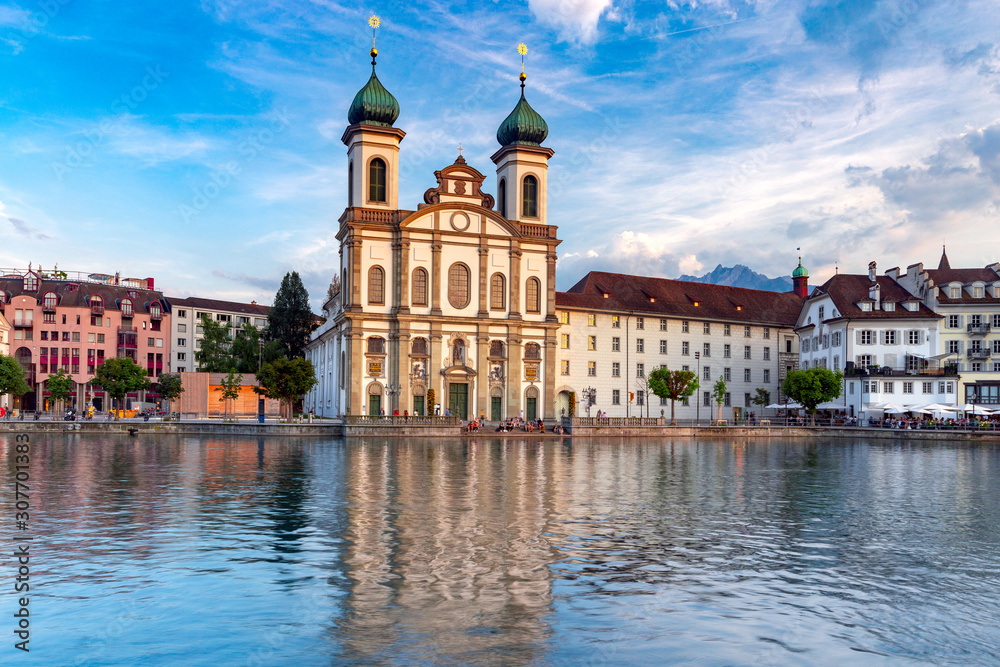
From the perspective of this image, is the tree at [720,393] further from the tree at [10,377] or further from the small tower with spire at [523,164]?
the tree at [10,377]

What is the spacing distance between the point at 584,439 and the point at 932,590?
47.6m

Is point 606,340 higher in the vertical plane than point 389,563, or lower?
higher

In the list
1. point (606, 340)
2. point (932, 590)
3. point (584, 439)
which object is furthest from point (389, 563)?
point (606, 340)

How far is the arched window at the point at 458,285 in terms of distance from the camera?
74250 millimetres

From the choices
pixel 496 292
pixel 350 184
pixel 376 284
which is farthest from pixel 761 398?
pixel 350 184

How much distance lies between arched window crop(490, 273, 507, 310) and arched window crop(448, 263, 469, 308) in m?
2.37

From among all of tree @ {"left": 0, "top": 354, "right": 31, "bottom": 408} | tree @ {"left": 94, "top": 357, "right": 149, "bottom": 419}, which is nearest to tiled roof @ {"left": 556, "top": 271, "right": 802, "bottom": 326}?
tree @ {"left": 94, "top": 357, "right": 149, "bottom": 419}

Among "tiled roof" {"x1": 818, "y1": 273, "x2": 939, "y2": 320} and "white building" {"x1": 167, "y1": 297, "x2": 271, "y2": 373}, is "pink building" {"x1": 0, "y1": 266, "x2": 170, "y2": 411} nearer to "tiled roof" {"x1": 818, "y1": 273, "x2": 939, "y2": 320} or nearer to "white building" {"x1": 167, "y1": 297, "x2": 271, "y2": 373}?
"white building" {"x1": 167, "y1": 297, "x2": 271, "y2": 373}

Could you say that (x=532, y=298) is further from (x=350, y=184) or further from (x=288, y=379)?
(x=288, y=379)

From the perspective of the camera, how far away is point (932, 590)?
45.3 feet

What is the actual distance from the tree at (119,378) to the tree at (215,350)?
2407cm

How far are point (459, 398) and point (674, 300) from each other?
27995mm

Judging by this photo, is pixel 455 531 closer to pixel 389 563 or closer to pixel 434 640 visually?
pixel 389 563

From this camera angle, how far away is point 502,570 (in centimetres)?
1464
